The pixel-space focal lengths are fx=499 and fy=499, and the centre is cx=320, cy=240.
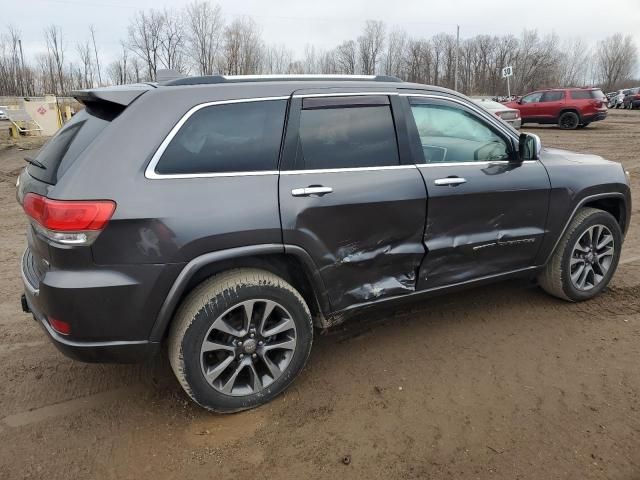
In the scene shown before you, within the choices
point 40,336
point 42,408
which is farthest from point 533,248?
point 40,336

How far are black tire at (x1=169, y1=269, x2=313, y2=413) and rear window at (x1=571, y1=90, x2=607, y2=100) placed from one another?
71.9 ft

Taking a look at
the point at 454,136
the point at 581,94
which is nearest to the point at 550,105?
the point at 581,94

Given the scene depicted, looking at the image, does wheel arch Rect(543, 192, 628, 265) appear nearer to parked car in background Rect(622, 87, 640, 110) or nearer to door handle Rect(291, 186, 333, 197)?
door handle Rect(291, 186, 333, 197)

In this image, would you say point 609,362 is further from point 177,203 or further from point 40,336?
point 40,336

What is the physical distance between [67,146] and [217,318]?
1239mm

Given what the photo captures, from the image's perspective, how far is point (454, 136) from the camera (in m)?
3.59

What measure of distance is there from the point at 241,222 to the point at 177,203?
336 mm

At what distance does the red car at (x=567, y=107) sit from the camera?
2073 centimetres

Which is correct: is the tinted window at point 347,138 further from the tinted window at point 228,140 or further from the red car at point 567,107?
the red car at point 567,107

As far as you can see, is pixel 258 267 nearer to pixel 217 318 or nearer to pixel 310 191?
pixel 217 318

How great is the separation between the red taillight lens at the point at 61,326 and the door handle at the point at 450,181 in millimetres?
2286

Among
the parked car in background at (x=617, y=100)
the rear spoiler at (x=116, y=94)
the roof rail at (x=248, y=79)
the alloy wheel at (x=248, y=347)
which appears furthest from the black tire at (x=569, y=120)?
the parked car in background at (x=617, y=100)

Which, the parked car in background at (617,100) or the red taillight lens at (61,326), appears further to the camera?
the parked car in background at (617,100)

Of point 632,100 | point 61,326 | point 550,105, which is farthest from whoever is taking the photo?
point 632,100
